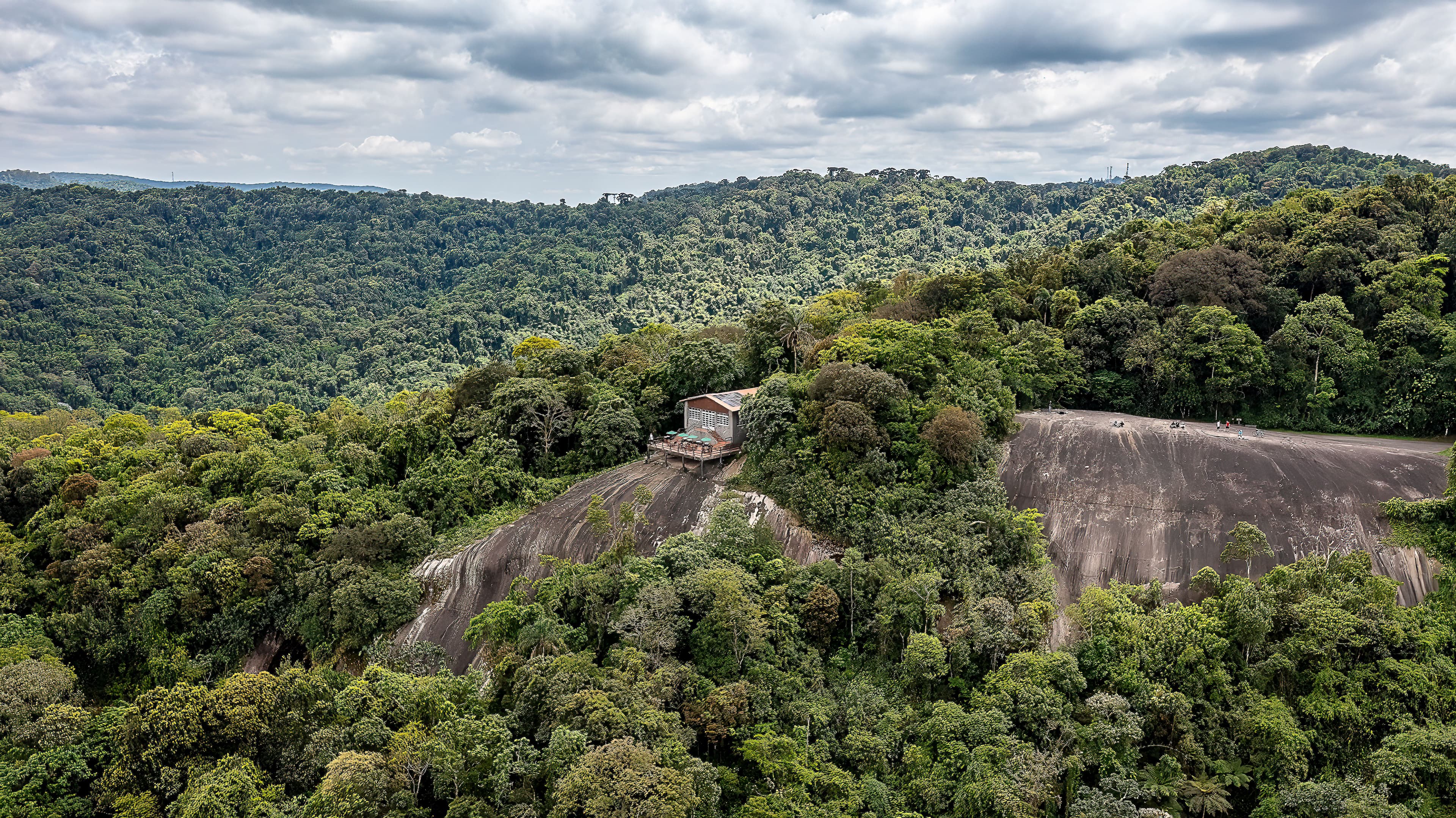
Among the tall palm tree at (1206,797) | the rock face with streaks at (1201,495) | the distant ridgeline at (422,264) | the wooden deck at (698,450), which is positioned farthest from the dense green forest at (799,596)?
the distant ridgeline at (422,264)

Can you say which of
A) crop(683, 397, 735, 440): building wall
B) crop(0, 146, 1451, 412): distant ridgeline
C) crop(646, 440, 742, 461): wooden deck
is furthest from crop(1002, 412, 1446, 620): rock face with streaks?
crop(0, 146, 1451, 412): distant ridgeline

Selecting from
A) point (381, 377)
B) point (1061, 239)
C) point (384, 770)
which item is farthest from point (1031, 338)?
point (381, 377)

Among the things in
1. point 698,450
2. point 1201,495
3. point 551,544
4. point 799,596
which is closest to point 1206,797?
point 1201,495

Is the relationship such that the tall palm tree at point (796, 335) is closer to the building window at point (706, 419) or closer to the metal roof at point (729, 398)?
the metal roof at point (729, 398)

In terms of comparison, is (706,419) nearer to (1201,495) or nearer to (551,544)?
(551,544)

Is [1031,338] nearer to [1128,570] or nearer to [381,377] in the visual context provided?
[1128,570]
